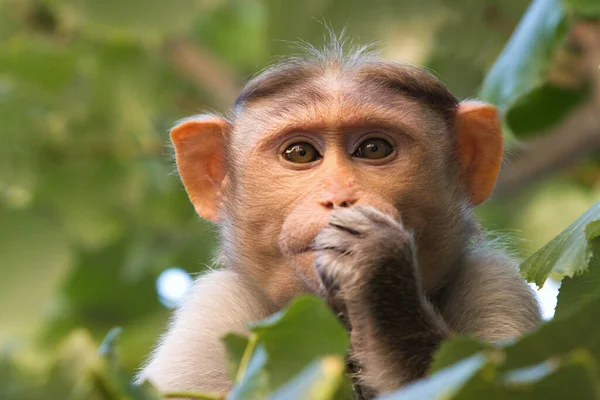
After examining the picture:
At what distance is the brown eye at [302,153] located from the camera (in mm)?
4340

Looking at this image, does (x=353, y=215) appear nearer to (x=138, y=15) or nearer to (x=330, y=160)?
(x=330, y=160)

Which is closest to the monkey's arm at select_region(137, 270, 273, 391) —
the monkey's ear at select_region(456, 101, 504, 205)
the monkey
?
the monkey

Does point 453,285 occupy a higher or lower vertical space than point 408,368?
higher

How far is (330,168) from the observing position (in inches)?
162

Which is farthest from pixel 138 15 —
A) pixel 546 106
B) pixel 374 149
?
pixel 374 149

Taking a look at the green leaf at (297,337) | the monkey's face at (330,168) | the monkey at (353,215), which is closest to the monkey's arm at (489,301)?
the monkey at (353,215)

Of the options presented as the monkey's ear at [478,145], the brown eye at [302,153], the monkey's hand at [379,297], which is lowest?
the monkey's hand at [379,297]

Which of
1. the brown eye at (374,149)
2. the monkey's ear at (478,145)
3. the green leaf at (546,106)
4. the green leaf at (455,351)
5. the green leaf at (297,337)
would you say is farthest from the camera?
the green leaf at (546,106)

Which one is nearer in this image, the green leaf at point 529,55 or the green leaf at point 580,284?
the green leaf at point 580,284

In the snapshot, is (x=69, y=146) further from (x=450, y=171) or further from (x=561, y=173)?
(x=450, y=171)

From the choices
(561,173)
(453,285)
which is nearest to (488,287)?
(453,285)

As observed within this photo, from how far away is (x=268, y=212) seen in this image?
442cm

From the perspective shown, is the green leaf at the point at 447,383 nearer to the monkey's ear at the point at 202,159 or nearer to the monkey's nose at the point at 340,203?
the monkey's nose at the point at 340,203

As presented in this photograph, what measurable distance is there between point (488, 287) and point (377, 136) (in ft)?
2.56
